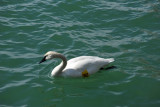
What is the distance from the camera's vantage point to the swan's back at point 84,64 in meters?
9.14

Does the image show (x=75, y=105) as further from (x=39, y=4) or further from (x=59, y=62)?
(x=39, y=4)

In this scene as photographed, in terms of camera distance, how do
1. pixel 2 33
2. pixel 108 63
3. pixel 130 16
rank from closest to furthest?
pixel 108 63 < pixel 2 33 < pixel 130 16

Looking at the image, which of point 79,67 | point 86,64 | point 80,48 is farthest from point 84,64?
point 80,48

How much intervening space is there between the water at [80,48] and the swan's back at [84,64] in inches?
8.6

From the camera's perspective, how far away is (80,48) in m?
10.3

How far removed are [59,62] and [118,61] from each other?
192 centimetres

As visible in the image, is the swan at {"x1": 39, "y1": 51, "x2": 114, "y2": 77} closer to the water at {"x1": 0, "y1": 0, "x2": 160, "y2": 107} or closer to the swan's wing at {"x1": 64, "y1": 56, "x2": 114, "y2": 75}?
the swan's wing at {"x1": 64, "y1": 56, "x2": 114, "y2": 75}

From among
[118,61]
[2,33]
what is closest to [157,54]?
[118,61]

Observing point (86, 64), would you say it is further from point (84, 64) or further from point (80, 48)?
point (80, 48)

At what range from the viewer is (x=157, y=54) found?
32.6 feet

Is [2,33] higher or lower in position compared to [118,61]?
higher

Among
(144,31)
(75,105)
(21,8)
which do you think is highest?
(21,8)

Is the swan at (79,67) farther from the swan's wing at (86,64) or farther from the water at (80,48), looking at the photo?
the water at (80,48)

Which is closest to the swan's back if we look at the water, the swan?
the swan
